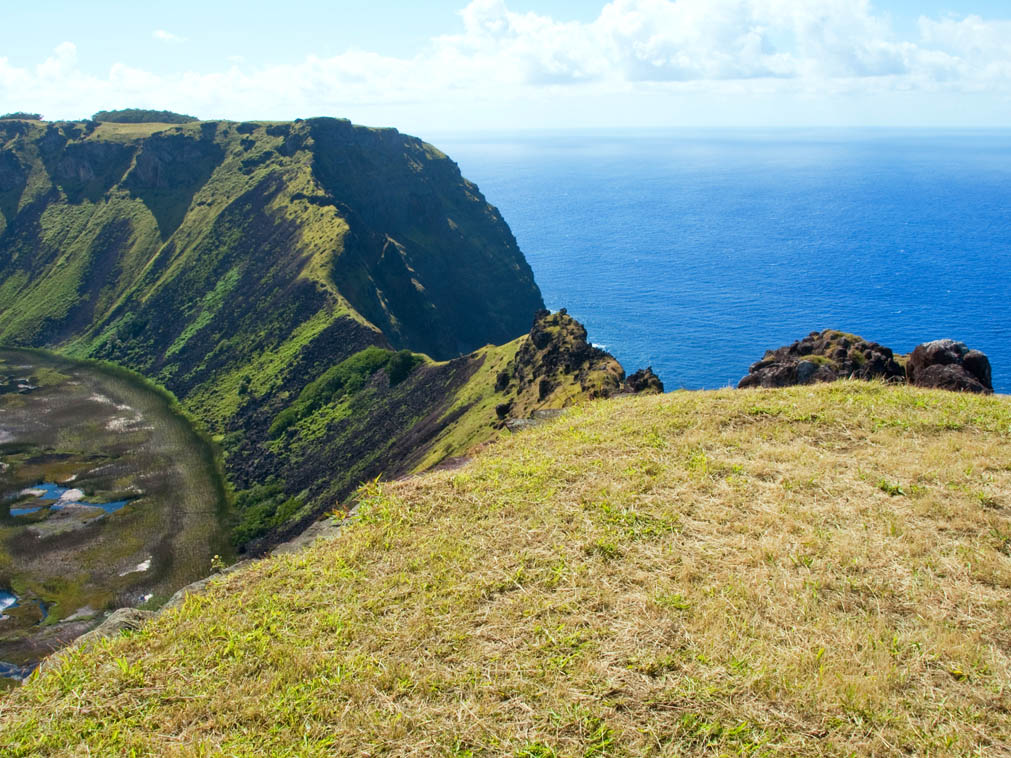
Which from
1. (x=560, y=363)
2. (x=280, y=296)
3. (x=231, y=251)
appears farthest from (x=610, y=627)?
(x=231, y=251)

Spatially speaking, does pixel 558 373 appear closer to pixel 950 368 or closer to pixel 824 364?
pixel 824 364

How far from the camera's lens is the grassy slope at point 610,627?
9281 millimetres

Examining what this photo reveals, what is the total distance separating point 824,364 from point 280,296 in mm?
122345

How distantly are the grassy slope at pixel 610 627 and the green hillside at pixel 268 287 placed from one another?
53349mm

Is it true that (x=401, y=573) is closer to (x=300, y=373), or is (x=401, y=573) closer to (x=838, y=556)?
(x=838, y=556)

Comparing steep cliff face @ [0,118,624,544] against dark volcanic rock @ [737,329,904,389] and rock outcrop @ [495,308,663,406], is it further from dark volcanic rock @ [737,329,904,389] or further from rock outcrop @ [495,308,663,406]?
dark volcanic rock @ [737,329,904,389]

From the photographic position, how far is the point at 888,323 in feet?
521

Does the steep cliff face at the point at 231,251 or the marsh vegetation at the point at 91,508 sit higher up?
the steep cliff face at the point at 231,251

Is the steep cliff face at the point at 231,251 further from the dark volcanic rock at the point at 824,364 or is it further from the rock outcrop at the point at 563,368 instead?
the dark volcanic rock at the point at 824,364

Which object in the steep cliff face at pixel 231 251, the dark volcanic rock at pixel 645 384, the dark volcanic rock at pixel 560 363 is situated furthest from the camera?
the steep cliff face at pixel 231 251

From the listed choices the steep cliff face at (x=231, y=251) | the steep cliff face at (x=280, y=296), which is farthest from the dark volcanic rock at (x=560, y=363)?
the steep cliff face at (x=231, y=251)

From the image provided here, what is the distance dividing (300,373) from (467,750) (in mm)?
111372

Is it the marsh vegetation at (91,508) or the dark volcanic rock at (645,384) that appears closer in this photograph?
the dark volcanic rock at (645,384)

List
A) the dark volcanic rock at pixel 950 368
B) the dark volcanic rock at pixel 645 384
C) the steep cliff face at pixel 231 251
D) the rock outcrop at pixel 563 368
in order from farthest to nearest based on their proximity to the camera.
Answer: the steep cliff face at pixel 231 251, the rock outcrop at pixel 563 368, the dark volcanic rock at pixel 645 384, the dark volcanic rock at pixel 950 368
